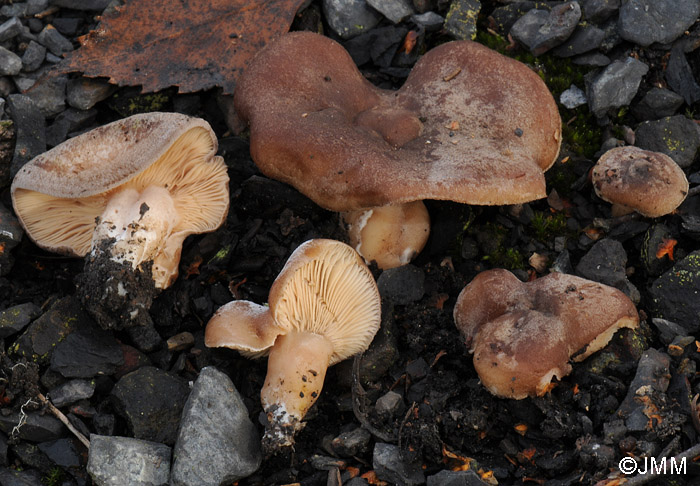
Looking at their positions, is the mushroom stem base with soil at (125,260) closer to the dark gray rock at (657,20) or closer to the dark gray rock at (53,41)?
the dark gray rock at (53,41)

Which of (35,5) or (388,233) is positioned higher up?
(35,5)

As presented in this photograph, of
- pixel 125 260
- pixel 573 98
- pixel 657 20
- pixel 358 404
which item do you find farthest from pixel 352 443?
pixel 657 20

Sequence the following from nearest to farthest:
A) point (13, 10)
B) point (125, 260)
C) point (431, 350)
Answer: point (125, 260) < point (431, 350) < point (13, 10)

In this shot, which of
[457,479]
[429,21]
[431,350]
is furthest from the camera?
[429,21]

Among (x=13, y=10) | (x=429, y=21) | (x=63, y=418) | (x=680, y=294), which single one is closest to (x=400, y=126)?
(x=429, y=21)

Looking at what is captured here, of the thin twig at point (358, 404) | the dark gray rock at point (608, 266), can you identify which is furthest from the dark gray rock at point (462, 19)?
the thin twig at point (358, 404)

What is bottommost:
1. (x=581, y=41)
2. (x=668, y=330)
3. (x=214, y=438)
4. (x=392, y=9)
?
(x=668, y=330)

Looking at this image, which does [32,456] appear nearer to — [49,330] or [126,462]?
[126,462]

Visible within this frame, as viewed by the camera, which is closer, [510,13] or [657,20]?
[657,20]
